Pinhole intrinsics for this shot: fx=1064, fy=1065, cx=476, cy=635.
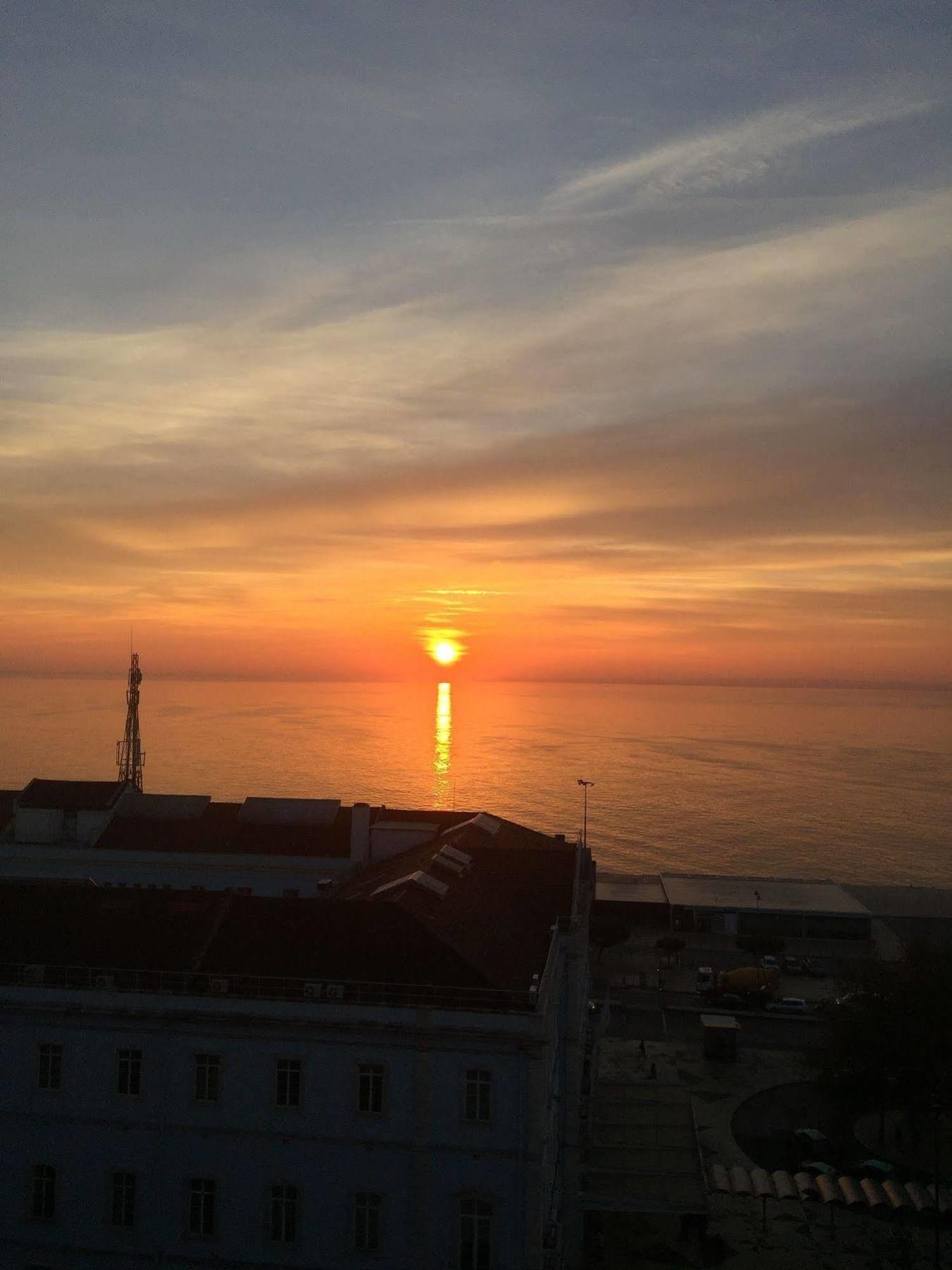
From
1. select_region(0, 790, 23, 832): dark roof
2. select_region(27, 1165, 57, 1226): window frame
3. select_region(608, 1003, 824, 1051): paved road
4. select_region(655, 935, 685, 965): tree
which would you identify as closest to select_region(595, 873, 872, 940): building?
select_region(655, 935, 685, 965): tree

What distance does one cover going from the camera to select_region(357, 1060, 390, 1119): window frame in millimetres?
27922

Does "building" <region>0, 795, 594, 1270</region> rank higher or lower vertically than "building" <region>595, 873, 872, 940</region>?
higher

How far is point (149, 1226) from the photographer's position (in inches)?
1119

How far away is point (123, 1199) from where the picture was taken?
28672mm

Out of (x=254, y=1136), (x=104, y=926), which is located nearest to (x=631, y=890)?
(x=104, y=926)

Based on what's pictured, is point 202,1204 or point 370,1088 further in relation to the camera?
point 202,1204

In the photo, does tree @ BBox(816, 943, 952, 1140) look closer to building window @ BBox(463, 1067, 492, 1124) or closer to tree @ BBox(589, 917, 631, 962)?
building window @ BBox(463, 1067, 492, 1124)

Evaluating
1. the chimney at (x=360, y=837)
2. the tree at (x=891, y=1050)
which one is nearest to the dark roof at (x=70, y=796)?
the chimney at (x=360, y=837)

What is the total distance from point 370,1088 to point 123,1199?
747 cm

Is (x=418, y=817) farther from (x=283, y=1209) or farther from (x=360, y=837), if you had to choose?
(x=283, y=1209)

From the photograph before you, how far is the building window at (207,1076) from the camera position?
28797 millimetres

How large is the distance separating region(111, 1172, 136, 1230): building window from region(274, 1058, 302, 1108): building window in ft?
14.9

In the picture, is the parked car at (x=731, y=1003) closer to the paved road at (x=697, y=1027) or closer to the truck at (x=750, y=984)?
the truck at (x=750, y=984)

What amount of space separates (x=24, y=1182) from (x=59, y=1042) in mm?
3766
